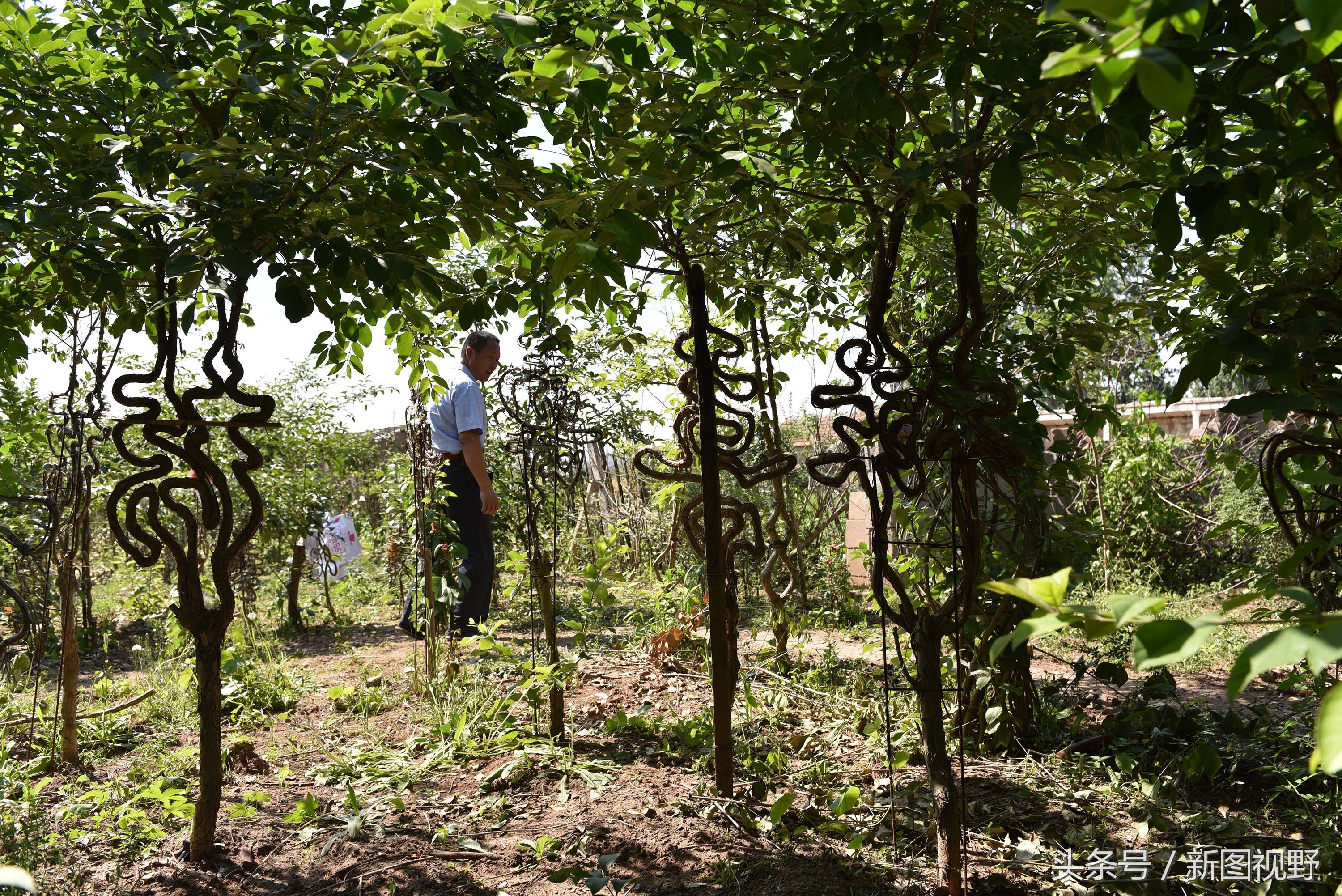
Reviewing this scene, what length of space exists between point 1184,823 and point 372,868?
7.41 feet

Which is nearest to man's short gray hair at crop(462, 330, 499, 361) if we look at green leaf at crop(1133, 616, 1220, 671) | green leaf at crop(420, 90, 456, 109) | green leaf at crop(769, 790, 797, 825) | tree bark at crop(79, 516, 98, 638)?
tree bark at crop(79, 516, 98, 638)

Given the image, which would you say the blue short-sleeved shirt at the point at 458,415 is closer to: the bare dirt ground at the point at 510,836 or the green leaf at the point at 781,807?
the bare dirt ground at the point at 510,836

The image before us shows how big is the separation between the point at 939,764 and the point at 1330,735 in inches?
62.4

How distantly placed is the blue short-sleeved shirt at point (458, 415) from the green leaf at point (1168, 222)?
11.6 feet

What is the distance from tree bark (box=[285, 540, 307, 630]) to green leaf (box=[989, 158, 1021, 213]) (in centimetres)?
599

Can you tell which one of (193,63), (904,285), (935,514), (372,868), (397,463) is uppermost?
(193,63)

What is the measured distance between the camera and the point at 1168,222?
1.38 meters

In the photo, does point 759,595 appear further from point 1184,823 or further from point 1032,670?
point 1184,823

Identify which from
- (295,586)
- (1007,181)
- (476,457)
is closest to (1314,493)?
(1007,181)

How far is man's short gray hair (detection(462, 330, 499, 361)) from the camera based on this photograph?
4.54 m

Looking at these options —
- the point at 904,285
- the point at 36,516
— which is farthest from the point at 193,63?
the point at 36,516

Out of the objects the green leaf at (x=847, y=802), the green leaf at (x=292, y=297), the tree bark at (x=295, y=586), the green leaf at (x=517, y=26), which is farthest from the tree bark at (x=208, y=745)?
the tree bark at (x=295, y=586)

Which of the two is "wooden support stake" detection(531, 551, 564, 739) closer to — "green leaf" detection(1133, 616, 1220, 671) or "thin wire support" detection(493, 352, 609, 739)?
"thin wire support" detection(493, 352, 609, 739)

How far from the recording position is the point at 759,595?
6289 mm
